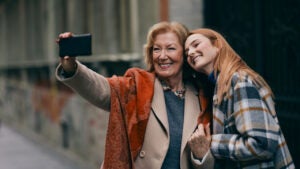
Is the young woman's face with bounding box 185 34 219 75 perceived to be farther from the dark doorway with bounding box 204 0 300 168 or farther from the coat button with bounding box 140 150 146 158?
the dark doorway with bounding box 204 0 300 168

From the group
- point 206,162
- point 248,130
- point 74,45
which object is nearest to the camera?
point 248,130

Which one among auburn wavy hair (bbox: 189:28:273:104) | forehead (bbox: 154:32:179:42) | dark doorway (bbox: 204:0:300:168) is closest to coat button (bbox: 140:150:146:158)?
auburn wavy hair (bbox: 189:28:273:104)

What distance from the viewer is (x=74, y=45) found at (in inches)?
106

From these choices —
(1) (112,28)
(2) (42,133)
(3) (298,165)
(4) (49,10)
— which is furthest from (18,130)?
(3) (298,165)

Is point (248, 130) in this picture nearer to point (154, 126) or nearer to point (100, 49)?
point (154, 126)

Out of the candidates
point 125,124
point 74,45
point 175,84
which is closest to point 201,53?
point 175,84

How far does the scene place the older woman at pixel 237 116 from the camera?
2.54m

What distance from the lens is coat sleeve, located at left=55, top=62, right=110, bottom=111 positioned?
9.10 feet

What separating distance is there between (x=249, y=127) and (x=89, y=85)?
0.87 meters

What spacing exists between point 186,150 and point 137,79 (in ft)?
1.58

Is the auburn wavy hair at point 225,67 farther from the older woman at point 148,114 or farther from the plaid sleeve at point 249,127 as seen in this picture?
the older woman at point 148,114

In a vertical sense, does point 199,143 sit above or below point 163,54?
below

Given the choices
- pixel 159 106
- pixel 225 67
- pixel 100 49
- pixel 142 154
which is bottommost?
pixel 100 49

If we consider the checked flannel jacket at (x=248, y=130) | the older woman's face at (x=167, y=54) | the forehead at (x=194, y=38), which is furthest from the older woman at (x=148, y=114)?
the checked flannel jacket at (x=248, y=130)
